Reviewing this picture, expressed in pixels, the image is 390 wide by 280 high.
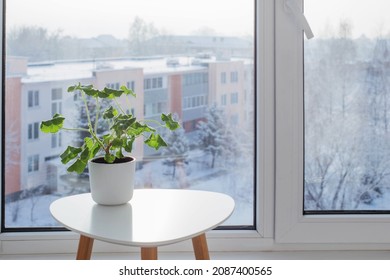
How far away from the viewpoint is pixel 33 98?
1.83 m

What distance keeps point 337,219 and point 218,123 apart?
1.57ft

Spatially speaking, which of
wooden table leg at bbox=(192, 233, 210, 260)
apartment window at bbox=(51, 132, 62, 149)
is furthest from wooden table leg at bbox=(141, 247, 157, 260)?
apartment window at bbox=(51, 132, 62, 149)

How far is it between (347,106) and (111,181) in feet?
2.67

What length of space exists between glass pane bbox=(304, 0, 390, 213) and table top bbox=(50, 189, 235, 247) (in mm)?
471

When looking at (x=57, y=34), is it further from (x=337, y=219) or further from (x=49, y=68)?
(x=337, y=219)

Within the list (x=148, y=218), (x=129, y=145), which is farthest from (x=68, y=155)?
(x=148, y=218)

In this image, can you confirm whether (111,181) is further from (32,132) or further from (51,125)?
(32,132)

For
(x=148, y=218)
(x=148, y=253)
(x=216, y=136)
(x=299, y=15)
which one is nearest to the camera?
(x=148, y=253)

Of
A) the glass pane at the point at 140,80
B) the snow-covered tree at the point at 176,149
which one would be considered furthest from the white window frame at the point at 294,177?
the snow-covered tree at the point at 176,149

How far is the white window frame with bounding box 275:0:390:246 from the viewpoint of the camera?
5.83 ft

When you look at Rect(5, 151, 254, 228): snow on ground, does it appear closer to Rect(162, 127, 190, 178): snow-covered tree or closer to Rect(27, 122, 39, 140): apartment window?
Rect(162, 127, 190, 178): snow-covered tree

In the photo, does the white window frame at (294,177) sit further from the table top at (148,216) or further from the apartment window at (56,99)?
Answer: the apartment window at (56,99)

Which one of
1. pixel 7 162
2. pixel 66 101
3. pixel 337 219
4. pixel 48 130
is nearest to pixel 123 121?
pixel 48 130

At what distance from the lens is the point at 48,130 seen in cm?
141
